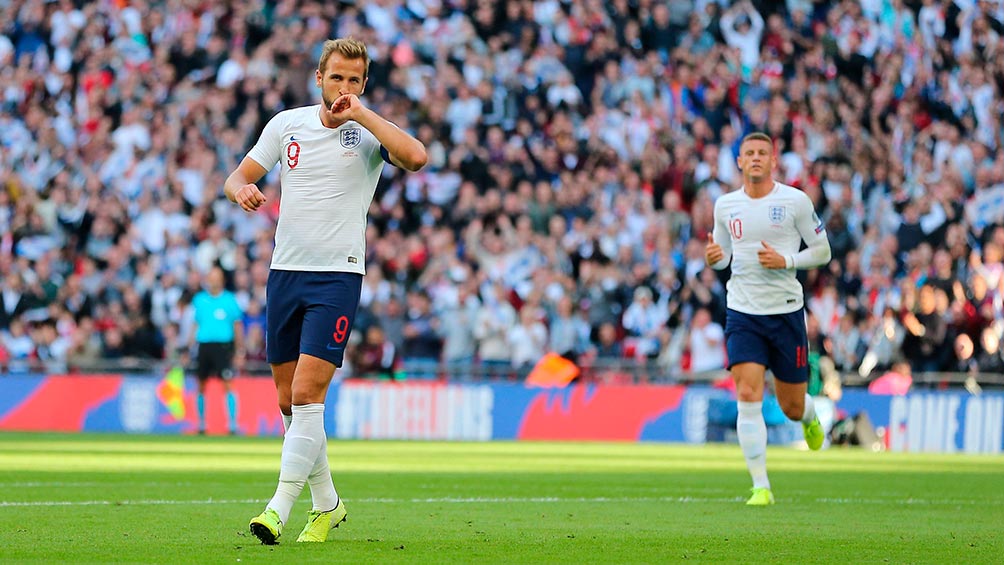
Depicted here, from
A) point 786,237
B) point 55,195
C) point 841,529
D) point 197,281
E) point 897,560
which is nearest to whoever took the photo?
point 897,560

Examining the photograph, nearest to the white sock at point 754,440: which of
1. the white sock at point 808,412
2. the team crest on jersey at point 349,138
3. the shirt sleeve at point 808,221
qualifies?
the white sock at point 808,412

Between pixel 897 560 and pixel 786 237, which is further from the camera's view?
pixel 786 237

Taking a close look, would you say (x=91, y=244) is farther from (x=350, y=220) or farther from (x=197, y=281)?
(x=350, y=220)

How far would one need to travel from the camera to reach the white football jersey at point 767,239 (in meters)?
12.1

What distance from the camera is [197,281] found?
2452 cm

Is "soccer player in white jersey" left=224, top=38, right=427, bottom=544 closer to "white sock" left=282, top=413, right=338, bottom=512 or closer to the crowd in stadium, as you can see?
"white sock" left=282, top=413, right=338, bottom=512

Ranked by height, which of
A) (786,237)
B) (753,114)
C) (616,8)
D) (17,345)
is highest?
(616,8)

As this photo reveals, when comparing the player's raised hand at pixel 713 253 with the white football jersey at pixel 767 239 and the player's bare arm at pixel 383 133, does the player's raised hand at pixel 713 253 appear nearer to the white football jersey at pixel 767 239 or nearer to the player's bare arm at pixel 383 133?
the white football jersey at pixel 767 239

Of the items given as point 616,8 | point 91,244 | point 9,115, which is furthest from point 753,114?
point 9,115

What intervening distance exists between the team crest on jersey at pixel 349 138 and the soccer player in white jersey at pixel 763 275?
436 cm

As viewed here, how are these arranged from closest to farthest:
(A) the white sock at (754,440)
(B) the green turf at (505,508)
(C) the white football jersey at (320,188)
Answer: (B) the green turf at (505,508) → (C) the white football jersey at (320,188) → (A) the white sock at (754,440)

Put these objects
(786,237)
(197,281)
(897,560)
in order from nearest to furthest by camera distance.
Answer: (897,560), (786,237), (197,281)

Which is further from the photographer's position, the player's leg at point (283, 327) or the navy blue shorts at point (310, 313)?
the player's leg at point (283, 327)

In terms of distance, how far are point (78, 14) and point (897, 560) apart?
23.7m
